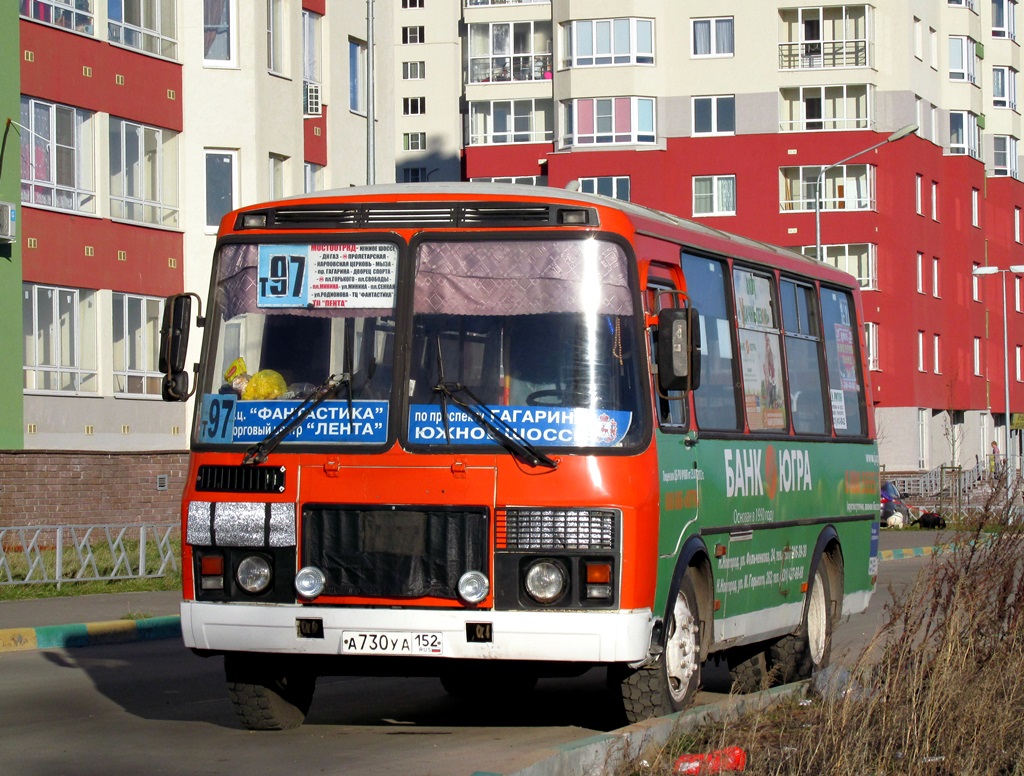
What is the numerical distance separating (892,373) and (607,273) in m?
61.1

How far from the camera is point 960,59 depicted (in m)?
75.6

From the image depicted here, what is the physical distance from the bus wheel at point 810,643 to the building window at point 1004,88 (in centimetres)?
7280

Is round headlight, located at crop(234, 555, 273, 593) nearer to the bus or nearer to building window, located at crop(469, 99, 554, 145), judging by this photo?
the bus

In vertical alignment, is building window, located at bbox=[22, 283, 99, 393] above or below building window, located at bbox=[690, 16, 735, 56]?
below

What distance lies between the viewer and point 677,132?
6838 centimetres

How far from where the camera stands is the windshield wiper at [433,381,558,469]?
928 cm

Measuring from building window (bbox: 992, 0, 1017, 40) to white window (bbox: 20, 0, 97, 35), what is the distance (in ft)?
190

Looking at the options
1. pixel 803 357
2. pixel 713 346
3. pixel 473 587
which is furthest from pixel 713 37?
pixel 473 587

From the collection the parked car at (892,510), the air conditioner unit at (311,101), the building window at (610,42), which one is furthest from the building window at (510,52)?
the air conditioner unit at (311,101)

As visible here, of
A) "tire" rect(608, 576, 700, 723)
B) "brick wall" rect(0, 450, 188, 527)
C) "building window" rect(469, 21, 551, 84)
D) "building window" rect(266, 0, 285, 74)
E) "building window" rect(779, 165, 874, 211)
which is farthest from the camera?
"building window" rect(469, 21, 551, 84)

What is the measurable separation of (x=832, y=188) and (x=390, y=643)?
201 ft

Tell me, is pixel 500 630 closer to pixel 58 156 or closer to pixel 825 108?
pixel 58 156

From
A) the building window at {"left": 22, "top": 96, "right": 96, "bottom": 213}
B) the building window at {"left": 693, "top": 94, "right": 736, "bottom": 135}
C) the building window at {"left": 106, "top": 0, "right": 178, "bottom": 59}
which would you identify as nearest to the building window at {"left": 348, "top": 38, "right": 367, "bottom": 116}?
the building window at {"left": 106, "top": 0, "right": 178, "bottom": 59}

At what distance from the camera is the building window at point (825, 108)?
68188mm
